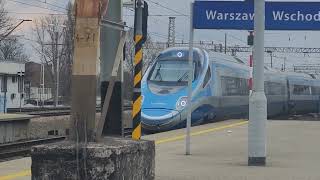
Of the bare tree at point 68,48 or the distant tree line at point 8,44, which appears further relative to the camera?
the distant tree line at point 8,44

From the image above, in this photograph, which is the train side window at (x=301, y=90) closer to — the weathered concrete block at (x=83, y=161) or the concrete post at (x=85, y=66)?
the concrete post at (x=85, y=66)

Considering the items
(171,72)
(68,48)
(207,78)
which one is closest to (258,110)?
(171,72)

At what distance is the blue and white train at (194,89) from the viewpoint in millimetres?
22656

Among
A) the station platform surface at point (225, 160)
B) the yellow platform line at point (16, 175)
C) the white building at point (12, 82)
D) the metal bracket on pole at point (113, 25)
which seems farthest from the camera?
the white building at point (12, 82)

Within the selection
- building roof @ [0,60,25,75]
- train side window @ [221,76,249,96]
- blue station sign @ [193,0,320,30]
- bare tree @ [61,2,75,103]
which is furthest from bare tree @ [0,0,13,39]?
blue station sign @ [193,0,320,30]

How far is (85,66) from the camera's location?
7.21 m

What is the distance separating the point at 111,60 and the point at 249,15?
493 cm

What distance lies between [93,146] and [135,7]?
15.1 feet

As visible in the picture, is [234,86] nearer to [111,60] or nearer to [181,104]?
[181,104]

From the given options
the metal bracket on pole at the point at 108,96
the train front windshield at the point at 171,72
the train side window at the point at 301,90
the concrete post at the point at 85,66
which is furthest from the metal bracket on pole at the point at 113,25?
the train side window at the point at 301,90

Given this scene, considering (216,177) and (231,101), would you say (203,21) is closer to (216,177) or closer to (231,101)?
(216,177)

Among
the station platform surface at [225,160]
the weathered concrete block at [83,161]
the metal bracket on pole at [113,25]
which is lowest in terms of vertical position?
the station platform surface at [225,160]

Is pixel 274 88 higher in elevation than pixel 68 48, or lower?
lower

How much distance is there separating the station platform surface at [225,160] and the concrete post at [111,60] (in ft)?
5.43
